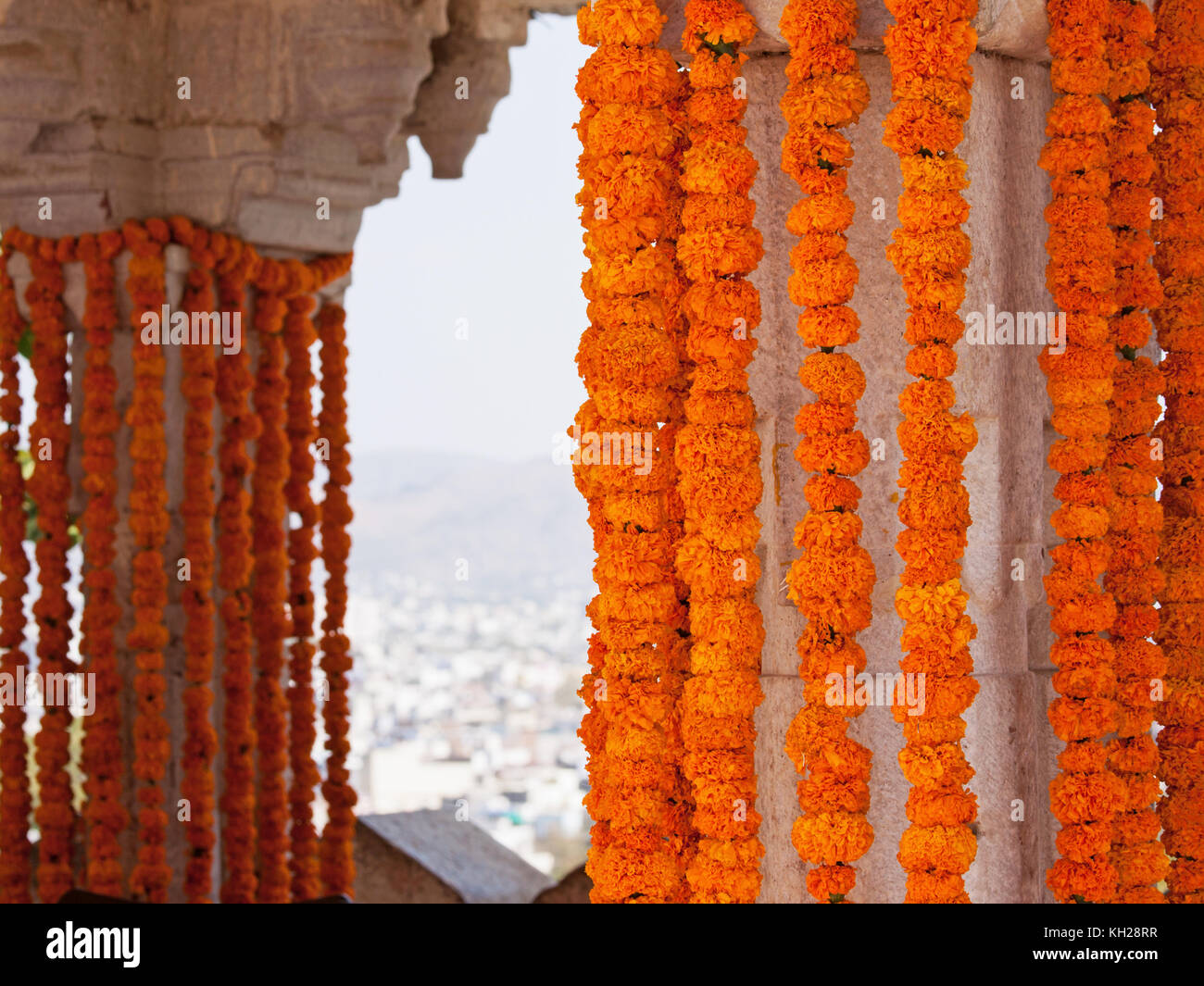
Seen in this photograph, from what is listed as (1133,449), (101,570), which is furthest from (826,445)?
(101,570)

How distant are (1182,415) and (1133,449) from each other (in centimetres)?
17

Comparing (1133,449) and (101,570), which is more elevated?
(1133,449)

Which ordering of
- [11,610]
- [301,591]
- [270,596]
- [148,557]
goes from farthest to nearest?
[301,591], [270,596], [11,610], [148,557]

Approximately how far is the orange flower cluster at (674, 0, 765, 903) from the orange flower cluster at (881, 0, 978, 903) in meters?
0.26

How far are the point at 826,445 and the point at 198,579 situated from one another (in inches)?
111

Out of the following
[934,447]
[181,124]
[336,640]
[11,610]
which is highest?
[181,124]

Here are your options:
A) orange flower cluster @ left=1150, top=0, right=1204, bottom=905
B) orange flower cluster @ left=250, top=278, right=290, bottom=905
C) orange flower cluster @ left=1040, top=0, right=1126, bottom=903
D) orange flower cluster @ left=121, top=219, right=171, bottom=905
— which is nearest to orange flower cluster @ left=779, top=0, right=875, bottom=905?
orange flower cluster @ left=1040, top=0, right=1126, bottom=903

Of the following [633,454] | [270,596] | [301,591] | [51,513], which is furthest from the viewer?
[301,591]

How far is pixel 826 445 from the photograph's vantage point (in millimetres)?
2510

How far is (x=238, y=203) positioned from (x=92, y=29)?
69cm

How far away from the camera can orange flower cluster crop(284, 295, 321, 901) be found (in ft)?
17.3

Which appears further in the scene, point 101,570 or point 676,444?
point 101,570

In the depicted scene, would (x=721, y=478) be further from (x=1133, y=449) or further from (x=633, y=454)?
(x=1133, y=449)
